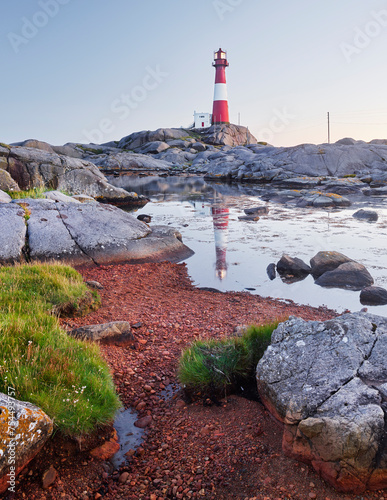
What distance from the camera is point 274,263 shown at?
13.6 metres

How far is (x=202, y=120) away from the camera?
375 feet

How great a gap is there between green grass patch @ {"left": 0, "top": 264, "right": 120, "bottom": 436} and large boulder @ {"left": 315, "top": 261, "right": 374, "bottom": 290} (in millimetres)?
8062

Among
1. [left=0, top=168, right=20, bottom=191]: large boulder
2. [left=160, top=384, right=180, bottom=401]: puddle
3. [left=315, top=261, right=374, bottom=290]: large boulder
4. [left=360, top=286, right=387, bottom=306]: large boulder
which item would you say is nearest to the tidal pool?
[left=360, top=286, right=387, bottom=306]: large boulder

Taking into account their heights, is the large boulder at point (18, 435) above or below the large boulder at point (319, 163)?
below

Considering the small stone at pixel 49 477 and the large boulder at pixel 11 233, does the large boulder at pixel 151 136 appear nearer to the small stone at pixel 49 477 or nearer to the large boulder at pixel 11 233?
the large boulder at pixel 11 233

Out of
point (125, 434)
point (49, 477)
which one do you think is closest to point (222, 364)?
point (125, 434)

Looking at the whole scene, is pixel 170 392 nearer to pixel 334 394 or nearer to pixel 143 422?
pixel 143 422

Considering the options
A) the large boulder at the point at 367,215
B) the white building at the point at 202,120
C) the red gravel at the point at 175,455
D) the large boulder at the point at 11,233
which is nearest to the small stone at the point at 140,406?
the red gravel at the point at 175,455

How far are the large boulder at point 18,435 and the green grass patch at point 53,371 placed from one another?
292mm

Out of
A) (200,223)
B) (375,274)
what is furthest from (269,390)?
(200,223)

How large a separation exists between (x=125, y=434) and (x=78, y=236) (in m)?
9.36

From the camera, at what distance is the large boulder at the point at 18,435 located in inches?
137

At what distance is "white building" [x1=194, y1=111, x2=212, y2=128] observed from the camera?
372ft

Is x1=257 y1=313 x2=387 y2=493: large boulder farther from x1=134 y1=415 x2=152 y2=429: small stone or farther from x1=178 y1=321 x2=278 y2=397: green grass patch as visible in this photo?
x1=134 y1=415 x2=152 y2=429: small stone
